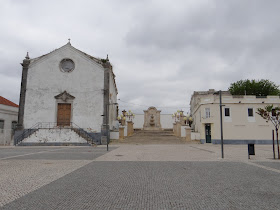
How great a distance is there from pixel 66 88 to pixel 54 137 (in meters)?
7.08

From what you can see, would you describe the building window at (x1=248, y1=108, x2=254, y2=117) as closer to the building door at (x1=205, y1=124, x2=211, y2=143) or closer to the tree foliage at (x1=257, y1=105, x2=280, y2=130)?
the building door at (x1=205, y1=124, x2=211, y2=143)

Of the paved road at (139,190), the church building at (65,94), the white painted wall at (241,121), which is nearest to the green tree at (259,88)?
the white painted wall at (241,121)

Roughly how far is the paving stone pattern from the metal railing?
1955cm

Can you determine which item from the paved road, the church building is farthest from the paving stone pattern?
the church building

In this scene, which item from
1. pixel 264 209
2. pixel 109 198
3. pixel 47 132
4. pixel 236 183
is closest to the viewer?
pixel 264 209

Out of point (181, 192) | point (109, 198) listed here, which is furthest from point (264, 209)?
point (109, 198)

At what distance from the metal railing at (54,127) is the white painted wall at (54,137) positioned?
0.56 meters

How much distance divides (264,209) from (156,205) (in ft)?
6.96

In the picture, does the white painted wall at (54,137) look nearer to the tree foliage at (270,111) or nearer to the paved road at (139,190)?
the paved road at (139,190)

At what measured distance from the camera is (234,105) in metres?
28.7

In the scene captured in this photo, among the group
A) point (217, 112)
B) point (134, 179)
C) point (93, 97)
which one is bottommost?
point (134, 179)

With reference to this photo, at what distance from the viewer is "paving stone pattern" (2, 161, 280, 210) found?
445 cm

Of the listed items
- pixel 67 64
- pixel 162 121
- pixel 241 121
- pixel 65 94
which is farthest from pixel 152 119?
pixel 67 64

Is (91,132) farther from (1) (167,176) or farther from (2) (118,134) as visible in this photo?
(1) (167,176)
